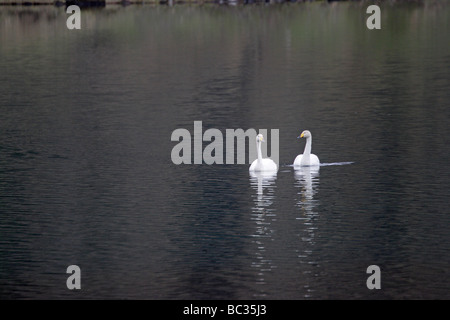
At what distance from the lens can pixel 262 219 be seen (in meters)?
27.5

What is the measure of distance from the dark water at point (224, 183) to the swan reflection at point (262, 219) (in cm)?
7

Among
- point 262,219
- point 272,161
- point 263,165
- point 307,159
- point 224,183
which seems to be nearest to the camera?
point 262,219

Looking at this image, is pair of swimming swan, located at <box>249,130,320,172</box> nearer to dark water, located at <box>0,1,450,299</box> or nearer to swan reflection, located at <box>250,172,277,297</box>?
swan reflection, located at <box>250,172,277,297</box>

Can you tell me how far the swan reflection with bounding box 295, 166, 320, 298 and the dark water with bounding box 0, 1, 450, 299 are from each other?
6cm

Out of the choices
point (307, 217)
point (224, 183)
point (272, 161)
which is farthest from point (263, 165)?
point (307, 217)

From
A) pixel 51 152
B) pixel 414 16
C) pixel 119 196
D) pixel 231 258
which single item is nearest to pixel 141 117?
pixel 51 152

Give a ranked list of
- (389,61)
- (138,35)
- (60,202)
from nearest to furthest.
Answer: (60,202)
(389,61)
(138,35)

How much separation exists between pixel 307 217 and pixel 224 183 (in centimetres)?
495

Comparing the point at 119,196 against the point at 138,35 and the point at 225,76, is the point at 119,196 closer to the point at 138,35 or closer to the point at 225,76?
the point at 225,76

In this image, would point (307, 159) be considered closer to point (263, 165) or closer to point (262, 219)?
point (263, 165)

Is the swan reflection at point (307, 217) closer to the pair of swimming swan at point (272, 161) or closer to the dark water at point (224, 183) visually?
the dark water at point (224, 183)

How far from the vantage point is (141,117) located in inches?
1858

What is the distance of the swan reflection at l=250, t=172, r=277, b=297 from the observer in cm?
2320
